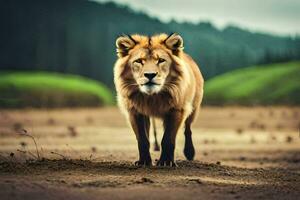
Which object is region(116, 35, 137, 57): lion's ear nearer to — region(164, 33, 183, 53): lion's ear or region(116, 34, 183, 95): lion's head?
region(116, 34, 183, 95): lion's head

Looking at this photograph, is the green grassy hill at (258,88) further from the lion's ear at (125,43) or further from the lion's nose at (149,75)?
the lion's nose at (149,75)

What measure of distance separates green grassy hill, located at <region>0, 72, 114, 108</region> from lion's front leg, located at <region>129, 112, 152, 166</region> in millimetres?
31651

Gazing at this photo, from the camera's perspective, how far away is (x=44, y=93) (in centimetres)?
4609

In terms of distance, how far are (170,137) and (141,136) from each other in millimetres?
485

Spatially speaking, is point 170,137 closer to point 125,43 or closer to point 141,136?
point 141,136

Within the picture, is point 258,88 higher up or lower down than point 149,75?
higher up

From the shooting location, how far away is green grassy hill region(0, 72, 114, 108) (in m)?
43.4

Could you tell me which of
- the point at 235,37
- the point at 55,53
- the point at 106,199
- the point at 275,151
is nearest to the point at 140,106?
the point at 106,199

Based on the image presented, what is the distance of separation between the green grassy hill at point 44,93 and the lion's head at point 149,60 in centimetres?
3182

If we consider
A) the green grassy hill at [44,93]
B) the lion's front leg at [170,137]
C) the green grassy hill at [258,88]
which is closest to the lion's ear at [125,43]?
A: the lion's front leg at [170,137]

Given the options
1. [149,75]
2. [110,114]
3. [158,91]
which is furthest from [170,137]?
[110,114]

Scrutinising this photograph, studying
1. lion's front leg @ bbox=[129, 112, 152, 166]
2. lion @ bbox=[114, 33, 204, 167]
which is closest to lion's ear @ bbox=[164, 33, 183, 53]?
lion @ bbox=[114, 33, 204, 167]

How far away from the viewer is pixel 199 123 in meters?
29.6

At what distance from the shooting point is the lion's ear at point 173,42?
1012 centimetres
